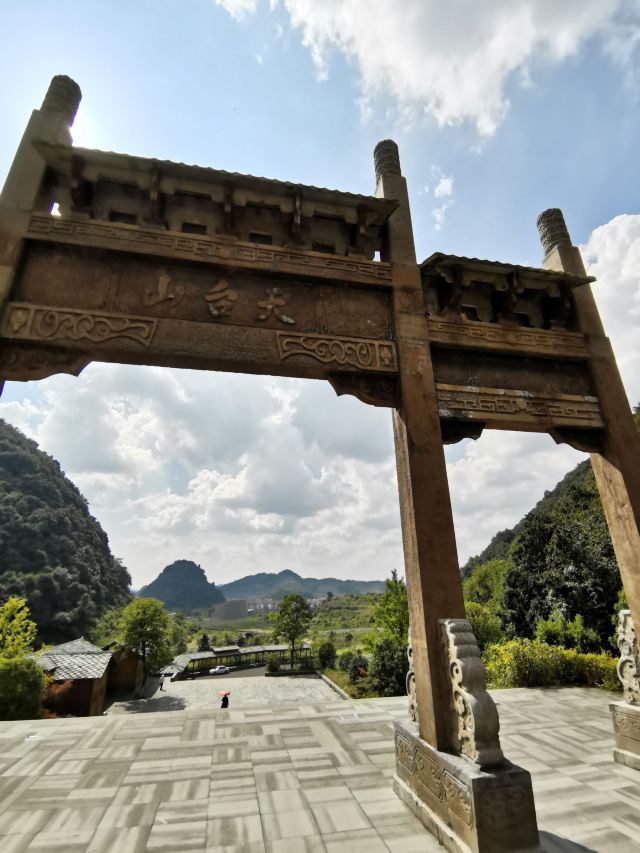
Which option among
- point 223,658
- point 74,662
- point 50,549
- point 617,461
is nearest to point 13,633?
point 74,662

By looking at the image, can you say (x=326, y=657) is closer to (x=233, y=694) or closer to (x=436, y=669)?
(x=233, y=694)

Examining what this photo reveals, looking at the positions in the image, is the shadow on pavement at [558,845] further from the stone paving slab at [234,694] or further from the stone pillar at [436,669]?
the stone paving slab at [234,694]

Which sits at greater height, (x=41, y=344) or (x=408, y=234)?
(x=408, y=234)

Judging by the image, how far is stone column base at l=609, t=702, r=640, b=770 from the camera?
4918mm

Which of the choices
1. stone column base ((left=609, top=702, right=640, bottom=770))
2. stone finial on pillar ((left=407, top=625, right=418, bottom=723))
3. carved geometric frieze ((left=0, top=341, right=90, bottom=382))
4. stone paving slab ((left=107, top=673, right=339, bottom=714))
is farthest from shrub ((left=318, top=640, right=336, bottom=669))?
carved geometric frieze ((left=0, top=341, right=90, bottom=382))

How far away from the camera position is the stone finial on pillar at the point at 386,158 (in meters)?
6.11

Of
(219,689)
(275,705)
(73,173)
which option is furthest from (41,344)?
(219,689)

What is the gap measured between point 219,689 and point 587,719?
26.0m

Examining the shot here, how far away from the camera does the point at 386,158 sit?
6.18 metres

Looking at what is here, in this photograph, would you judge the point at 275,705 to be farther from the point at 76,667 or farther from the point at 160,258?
the point at 76,667

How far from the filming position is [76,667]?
67.1ft

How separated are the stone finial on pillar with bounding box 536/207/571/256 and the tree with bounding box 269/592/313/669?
3489 centimetres

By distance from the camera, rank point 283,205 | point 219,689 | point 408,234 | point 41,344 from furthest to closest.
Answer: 1. point 219,689
2. point 408,234
3. point 283,205
4. point 41,344

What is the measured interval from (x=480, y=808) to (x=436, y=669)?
3.15 feet
